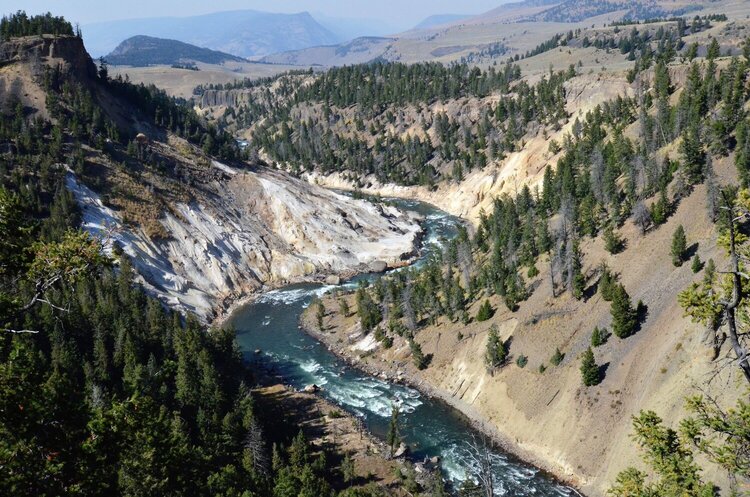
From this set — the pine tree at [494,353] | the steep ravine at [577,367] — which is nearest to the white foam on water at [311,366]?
the steep ravine at [577,367]

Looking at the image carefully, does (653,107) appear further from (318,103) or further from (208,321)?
(318,103)

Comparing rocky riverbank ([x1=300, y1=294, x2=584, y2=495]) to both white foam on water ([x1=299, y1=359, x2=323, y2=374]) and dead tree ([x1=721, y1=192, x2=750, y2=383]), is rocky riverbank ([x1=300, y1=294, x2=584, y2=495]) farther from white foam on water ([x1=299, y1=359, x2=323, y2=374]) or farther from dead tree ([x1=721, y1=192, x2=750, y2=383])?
dead tree ([x1=721, y1=192, x2=750, y2=383])

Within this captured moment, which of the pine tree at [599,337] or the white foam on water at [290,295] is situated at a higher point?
the pine tree at [599,337]

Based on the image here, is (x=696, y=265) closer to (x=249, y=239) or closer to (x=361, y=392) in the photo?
(x=361, y=392)

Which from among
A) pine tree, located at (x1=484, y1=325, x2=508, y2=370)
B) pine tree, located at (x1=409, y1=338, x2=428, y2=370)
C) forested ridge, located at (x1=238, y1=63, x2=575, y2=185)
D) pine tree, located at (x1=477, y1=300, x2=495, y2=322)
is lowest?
pine tree, located at (x1=409, y1=338, x2=428, y2=370)

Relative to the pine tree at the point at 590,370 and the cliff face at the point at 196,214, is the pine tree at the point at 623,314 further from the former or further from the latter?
the cliff face at the point at 196,214

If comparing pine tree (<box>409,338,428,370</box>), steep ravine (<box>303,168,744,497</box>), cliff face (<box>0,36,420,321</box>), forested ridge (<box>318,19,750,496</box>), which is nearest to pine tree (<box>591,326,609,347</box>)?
forested ridge (<box>318,19,750,496</box>)

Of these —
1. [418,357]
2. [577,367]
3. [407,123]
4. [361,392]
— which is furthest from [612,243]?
[407,123]

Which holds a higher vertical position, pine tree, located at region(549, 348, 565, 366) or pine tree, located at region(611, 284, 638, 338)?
pine tree, located at region(611, 284, 638, 338)
